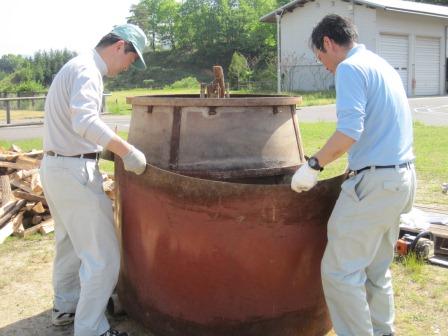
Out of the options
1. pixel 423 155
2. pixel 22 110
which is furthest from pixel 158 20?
pixel 423 155

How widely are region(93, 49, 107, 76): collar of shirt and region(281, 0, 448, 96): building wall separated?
30221 millimetres

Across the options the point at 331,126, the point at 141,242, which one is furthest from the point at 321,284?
the point at 331,126

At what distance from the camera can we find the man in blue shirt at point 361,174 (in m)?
3.01

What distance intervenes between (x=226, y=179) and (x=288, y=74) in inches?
1331

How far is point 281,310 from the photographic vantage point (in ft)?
11.1

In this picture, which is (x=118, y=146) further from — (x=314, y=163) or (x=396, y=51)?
(x=396, y=51)

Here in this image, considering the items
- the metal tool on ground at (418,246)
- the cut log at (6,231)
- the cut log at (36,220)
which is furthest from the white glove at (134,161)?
the cut log at (36,220)

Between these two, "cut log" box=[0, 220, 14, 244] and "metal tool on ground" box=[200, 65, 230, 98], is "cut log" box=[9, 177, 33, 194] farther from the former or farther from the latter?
"metal tool on ground" box=[200, 65, 230, 98]

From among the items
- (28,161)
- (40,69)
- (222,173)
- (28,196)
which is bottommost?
(28,196)

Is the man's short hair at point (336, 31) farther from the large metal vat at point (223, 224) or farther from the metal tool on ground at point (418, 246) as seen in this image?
the metal tool on ground at point (418, 246)

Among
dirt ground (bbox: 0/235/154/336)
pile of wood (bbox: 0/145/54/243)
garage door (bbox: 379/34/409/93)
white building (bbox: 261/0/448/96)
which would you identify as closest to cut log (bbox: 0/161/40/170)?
pile of wood (bbox: 0/145/54/243)

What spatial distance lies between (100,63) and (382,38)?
31.5 m

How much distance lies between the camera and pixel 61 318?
12.7 feet

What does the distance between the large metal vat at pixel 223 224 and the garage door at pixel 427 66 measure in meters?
33.9
